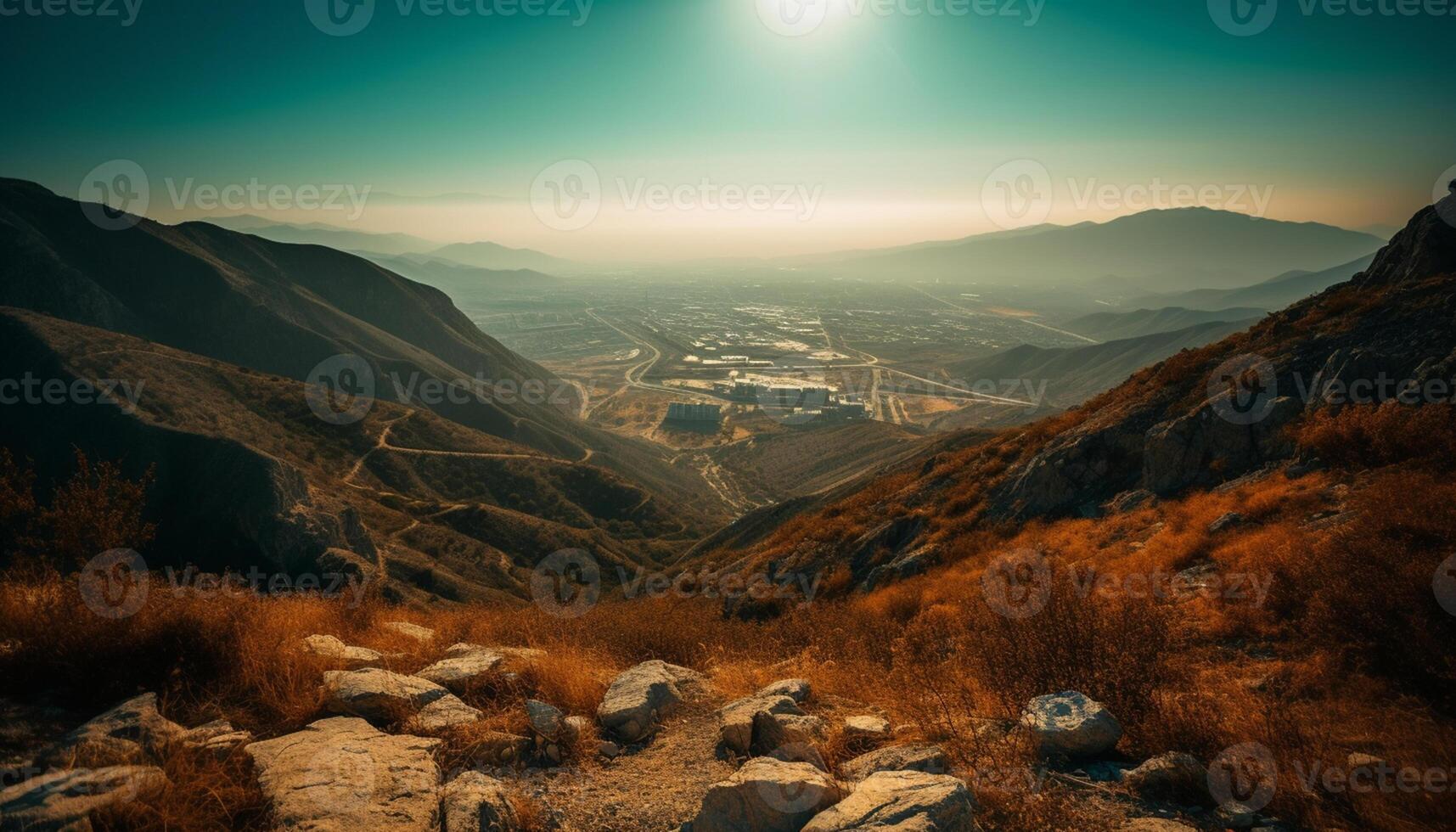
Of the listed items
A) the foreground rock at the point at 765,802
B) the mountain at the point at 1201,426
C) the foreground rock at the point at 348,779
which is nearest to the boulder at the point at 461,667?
the foreground rock at the point at 348,779

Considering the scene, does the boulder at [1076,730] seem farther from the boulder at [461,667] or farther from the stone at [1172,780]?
the boulder at [461,667]

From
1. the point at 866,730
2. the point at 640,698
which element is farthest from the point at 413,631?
the point at 866,730

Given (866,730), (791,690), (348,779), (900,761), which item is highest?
(348,779)

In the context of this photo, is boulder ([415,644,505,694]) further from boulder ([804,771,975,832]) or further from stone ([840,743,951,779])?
boulder ([804,771,975,832])

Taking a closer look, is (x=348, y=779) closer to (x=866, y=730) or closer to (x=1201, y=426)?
(x=866, y=730)

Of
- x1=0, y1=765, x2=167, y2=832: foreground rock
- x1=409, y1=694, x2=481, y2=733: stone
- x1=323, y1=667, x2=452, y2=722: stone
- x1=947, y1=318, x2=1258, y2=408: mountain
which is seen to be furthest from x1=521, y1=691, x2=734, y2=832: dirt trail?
x1=947, y1=318, x2=1258, y2=408: mountain

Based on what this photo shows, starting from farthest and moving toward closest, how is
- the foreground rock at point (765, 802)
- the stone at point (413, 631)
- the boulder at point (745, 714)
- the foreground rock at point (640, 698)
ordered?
the stone at point (413, 631), the foreground rock at point (640, 698), the boulder at point (745, 714), the foreground rock at point (765, 802)

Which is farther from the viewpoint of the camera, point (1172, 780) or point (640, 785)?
point (640, 785)
